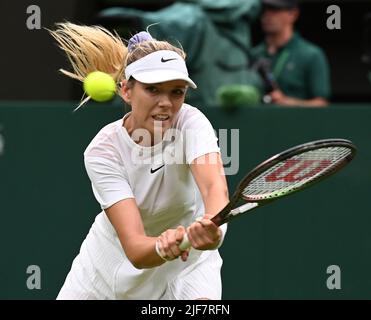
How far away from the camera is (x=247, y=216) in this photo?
256 inches

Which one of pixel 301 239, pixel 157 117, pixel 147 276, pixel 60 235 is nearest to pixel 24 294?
pixel 60 235

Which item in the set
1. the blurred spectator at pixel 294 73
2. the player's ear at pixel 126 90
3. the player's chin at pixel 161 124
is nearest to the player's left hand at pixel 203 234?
the player's chin at pixel 161 124

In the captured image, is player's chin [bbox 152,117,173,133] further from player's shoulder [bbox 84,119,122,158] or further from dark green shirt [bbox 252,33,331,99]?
dark green shirt [bbox 252,33,331,99]

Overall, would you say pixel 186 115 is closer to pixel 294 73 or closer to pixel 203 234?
pixel 203 234

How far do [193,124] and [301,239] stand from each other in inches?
89.1

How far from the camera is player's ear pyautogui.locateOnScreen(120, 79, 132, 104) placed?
4559 mm

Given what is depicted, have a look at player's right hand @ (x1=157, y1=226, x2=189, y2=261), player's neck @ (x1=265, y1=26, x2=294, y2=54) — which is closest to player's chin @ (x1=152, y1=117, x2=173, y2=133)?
player's right hand @ (x1=157, y1=226, x2=189, y2=261)

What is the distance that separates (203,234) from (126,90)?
94 centimetres

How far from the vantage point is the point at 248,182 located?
404 cm

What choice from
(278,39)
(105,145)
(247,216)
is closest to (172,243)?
(105,145)

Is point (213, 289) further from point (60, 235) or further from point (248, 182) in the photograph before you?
point (60, 235)

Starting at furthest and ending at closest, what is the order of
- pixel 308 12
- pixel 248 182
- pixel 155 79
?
1. pixel 308 12
2. pixel 155 79
3. pixel 248 182

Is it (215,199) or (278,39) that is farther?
(278,39)

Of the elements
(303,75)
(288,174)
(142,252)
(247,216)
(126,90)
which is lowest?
(247,216)
